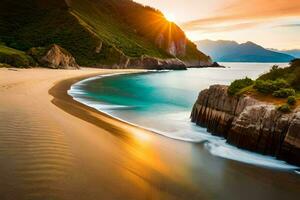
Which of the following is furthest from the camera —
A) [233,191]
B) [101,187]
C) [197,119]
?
[197,119]

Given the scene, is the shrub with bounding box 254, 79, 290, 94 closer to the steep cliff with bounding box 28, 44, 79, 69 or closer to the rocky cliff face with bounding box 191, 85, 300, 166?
the rocky cliff face with bounding box 191, 85, 300, 166

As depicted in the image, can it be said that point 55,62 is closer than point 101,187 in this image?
No

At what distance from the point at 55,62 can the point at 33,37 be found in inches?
1934

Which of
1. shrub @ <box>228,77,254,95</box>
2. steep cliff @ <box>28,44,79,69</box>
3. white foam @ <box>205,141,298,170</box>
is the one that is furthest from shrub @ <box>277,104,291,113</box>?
steep cliff @ <box>28,44,79,69</box>

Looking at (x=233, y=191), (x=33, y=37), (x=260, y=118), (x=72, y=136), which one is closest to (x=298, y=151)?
(x=260, y=118)

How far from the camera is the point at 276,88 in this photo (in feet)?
52.6

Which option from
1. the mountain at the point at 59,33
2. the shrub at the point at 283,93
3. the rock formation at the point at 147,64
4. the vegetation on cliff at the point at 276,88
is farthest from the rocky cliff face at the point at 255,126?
the rock formation at the point at 147,64

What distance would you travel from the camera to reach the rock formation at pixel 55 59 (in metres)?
70.4

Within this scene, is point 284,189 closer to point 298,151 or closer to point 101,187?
point 298,151

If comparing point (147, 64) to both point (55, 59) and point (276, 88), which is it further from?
point (276, 88)

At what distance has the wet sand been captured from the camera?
26.6 ft

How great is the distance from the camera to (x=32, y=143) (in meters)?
11.3

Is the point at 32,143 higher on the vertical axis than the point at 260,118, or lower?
lower

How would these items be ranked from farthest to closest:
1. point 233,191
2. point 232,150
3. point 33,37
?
point 33,37 < point 232,150 < point 233,191
